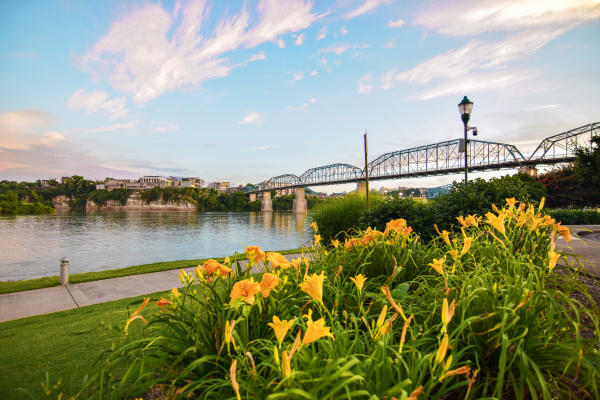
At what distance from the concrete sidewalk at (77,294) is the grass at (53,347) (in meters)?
0.63

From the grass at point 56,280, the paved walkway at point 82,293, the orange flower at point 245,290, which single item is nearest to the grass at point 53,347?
the paved walkway at point 82,293

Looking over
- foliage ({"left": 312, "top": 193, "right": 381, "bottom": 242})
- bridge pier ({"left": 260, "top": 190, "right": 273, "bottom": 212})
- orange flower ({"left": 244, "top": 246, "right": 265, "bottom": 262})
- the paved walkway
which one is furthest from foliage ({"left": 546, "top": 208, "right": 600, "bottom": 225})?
bridge pier ({"left": 260, "top": 190, "right": 273, "bottom": 212})

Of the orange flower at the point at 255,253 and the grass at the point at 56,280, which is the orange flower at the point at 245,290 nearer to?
the orange flower at the point at 255,253

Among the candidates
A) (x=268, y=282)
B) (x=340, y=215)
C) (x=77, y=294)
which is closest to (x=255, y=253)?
(x=268, y=282)

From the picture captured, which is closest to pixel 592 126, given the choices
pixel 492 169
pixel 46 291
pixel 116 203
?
pixel 492 169

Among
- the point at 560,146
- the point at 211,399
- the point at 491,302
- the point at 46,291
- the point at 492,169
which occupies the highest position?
the point at 560,146

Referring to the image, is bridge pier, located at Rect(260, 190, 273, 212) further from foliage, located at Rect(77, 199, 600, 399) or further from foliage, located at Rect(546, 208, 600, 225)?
foliage, located at Rect(77, 199, 600, 399)

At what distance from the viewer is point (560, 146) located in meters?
62.2

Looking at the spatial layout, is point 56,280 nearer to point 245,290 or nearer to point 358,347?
point 245,290

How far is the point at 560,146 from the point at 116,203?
13500cm

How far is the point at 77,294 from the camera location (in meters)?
6.41

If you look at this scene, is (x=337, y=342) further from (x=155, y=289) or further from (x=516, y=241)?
(x=155, y=289)

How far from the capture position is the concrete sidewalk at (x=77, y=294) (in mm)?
5439

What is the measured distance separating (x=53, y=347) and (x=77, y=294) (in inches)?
139
